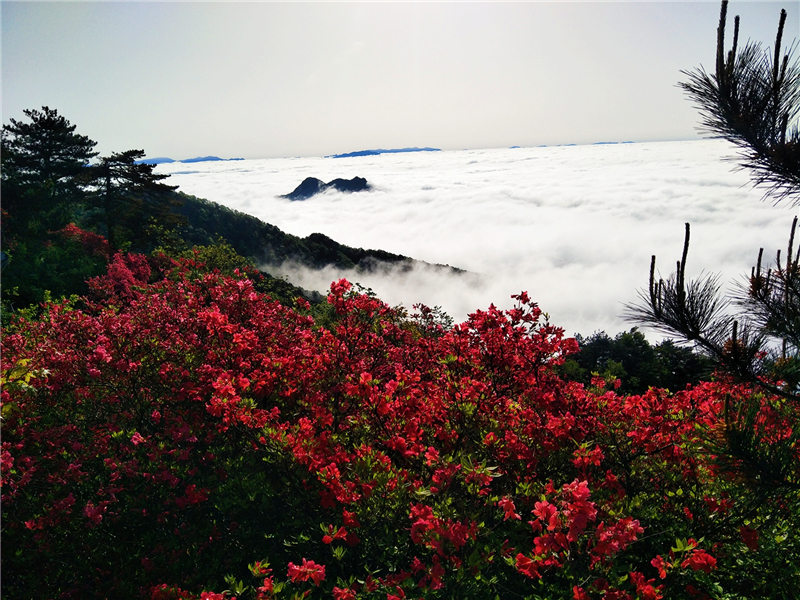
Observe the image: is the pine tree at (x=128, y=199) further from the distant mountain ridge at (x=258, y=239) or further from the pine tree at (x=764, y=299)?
the pine tree at (x=764, y=299)

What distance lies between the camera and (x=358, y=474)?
3951mm

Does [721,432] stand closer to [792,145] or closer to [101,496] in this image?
[792,145]

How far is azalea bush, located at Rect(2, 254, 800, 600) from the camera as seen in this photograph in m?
3.46

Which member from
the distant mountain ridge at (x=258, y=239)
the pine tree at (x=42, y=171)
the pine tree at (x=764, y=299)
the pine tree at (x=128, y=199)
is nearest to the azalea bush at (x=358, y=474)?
the pine tree at (x=764, y=299)

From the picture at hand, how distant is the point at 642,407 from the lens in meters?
5.65

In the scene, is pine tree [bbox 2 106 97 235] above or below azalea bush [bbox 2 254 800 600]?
above

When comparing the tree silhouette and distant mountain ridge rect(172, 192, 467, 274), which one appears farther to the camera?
distant mountain ridge rect(172, 192, 467, 274)

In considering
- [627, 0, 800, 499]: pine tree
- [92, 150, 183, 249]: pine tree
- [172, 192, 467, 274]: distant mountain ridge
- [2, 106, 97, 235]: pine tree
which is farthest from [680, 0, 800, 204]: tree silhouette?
[172, 192, 467, 274]: distant mountain ridge

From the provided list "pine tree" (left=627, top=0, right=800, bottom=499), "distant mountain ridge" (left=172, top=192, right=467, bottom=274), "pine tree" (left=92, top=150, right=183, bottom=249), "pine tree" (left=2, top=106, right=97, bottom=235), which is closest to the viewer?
"pine tree" (left=627, top=0, right=800, bottom=499)

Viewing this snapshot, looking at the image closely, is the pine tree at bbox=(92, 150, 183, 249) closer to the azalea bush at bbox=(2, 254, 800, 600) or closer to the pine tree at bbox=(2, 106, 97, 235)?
the pine tree at bbox=(2, 106, 97, 235)

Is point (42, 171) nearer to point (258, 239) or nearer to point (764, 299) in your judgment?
point (764, 299)

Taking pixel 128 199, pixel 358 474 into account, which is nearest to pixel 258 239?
pixel 128 199

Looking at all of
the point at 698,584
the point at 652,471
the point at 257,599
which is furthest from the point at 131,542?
the point at 652,471

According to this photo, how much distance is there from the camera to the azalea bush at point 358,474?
3465 millimetres
